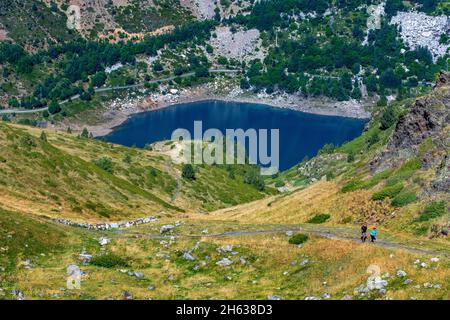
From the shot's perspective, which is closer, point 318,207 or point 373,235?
point 373,235

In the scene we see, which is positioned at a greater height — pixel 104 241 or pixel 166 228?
pixel 166 228

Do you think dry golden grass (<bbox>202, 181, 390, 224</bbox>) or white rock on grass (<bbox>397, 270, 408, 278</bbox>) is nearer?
white rock on grass (<bbox>397, 270, 408, 278</bbox>)

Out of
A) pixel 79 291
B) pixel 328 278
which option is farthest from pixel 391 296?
pixel 79 291

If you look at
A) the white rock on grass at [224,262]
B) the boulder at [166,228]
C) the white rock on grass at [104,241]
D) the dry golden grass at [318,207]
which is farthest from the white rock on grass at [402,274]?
the boulder at [166,228]

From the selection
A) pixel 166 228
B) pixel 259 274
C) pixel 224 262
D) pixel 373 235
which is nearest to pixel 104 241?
pixel 166 228

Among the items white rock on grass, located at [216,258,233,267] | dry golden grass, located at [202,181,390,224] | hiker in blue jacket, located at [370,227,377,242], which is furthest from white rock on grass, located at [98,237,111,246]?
hiker in blue jacket, located at [370,227,377,242]

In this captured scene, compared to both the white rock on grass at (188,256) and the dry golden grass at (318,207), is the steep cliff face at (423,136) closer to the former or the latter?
the dry golden grass at (318,207)

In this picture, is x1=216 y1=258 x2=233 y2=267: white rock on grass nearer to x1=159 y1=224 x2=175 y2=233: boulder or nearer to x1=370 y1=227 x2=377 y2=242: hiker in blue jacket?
x1=370 y1=227 x2=377 y2=242: hiker in blue jacket

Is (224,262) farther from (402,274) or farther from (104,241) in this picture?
(402,274)

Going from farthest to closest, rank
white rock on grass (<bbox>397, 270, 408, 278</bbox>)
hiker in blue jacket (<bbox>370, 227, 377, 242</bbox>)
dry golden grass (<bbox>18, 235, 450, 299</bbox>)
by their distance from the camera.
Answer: hiker in blue jacket (<bbox>370, 227, 377, 242</bbox>) → dry golden grass (<bbox>18, 235, 450, 299</bbox>) → white rock on grass (<bbox>397, 270, 408, 278</bbox>)
